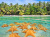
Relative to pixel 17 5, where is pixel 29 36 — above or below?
below

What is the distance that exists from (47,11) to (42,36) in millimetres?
22329

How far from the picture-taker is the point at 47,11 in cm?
2502

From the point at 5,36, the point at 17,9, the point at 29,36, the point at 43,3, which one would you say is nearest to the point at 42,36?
the point at 29,36

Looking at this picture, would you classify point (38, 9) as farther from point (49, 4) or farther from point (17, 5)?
point (17, 5)

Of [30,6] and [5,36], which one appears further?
[30,6]

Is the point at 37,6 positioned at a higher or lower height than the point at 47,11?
higher

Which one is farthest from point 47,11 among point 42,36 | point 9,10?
point 42,36

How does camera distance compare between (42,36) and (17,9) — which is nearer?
(42,36)

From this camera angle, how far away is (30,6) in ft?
85.0

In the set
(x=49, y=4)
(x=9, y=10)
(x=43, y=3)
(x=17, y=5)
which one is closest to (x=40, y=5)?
(x=43, y=3)

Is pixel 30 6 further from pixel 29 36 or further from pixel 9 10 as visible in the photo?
pixel 29 36

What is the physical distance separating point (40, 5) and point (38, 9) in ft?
5.61

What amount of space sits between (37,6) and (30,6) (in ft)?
7.52

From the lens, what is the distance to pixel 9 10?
24531 millimetres
